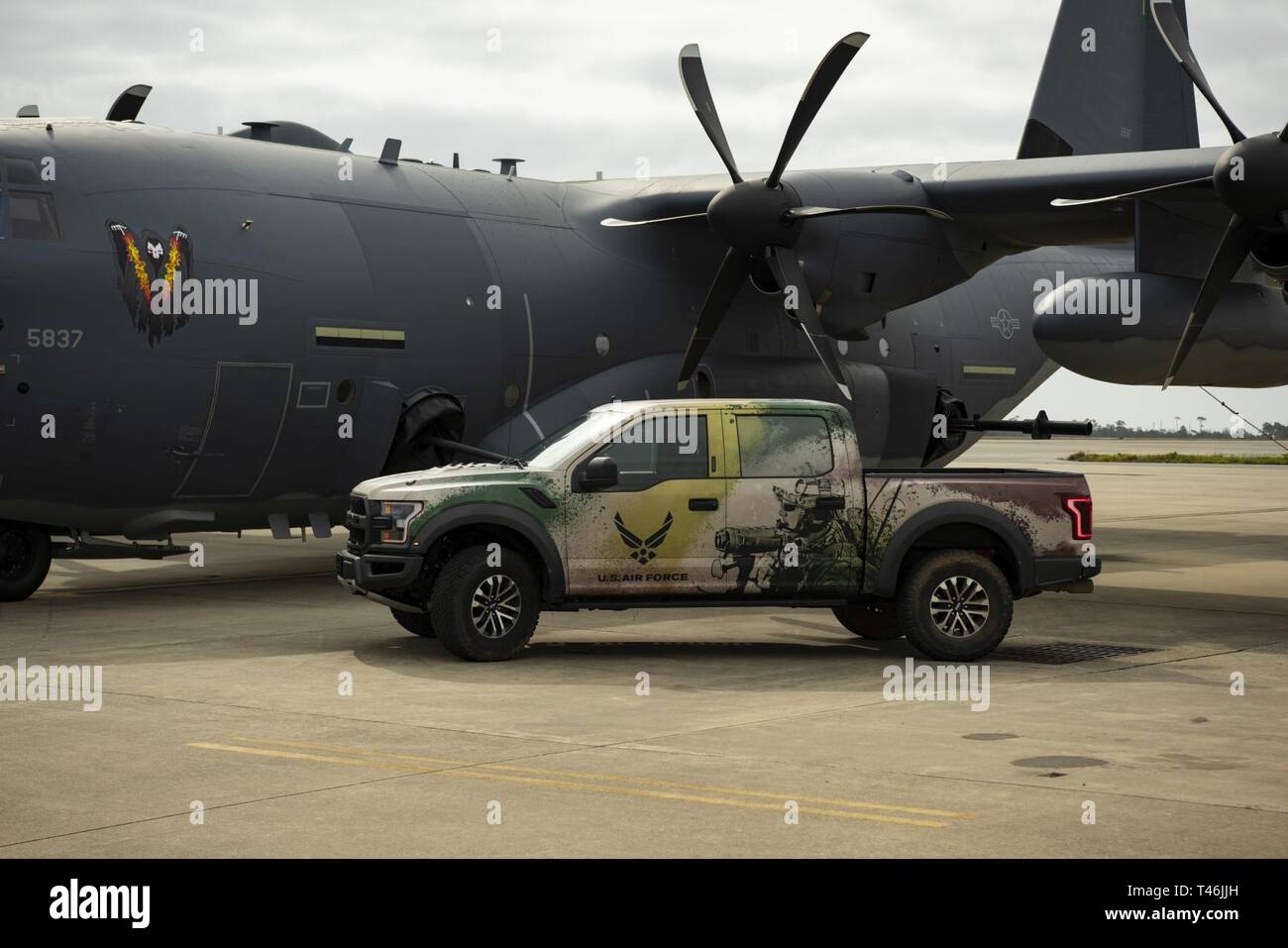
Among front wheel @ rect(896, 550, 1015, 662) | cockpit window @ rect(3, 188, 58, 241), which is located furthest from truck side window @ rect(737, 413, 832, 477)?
cockpit window @ rect(3, 188, 58, 241)

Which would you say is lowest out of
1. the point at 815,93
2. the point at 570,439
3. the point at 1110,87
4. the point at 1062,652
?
the point at 1062,652

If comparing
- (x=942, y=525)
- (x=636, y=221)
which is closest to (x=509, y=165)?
(x=636, y=221)

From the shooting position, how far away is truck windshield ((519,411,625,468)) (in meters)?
12.5

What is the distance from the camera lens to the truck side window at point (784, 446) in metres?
12.5

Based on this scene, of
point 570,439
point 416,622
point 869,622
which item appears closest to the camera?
point 570,439

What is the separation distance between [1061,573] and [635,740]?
4.91 meters

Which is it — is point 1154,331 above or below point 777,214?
below

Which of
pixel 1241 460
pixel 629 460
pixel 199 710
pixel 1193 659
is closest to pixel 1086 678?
pixel 1193 659

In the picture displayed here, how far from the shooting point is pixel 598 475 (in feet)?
40.1

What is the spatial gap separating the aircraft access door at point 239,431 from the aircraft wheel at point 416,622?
3365 mm

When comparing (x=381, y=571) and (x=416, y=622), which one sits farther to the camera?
(x=416, y=622)

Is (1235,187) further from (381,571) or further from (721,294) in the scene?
(381,571)

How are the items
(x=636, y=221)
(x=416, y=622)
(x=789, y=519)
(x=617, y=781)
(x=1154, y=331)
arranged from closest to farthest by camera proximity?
(x=617, y=781) < (x=789, y=519) < (x=416, y=622) < (x=1154, y=331) < (x=636, y=221)

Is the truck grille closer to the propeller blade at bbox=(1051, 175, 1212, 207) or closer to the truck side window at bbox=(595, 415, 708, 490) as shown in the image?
the truck side window at bbox=(595, 415, 708, 490)
